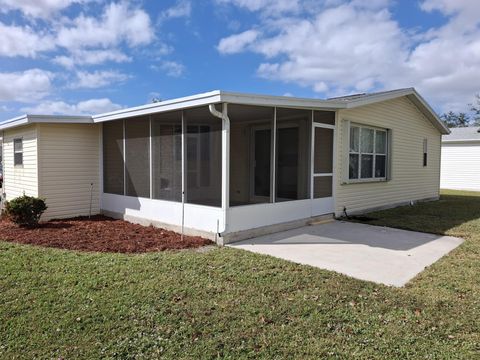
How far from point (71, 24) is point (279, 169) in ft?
28.0

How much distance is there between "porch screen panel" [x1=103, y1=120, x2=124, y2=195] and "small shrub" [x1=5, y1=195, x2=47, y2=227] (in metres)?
1.79

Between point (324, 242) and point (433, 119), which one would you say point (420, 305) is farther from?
point (433, 119)

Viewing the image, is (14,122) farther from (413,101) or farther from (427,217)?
(413,101)

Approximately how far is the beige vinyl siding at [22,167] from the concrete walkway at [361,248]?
614cm

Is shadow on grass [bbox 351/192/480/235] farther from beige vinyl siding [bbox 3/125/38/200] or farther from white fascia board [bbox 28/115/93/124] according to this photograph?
beige vinyl siding [bbox 3/125/38/200]

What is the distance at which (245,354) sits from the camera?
9.41ft

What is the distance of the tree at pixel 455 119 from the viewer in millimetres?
54062

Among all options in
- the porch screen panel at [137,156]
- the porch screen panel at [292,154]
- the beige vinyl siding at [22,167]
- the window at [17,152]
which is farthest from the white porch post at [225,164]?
the window at [17,152]

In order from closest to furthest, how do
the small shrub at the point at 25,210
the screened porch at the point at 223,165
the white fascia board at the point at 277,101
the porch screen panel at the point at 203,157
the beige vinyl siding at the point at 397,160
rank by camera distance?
1. the white fascia board at the point at 277,101
2. the porch screen panel at the point at 203,157
3. the screened porch at the point at 223,165
4. the small shrub at the point at 25,210
5. the beige vinyl siding at the point at 397,160

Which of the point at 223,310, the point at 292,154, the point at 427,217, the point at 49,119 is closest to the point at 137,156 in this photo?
the point at 49,119

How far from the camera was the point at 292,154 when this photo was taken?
25.8ft

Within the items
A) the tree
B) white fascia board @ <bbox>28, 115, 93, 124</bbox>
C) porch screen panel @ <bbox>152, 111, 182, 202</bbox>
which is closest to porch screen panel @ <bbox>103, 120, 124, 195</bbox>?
white fascia board @ <bbox>28, 115, 93, 124</bbox>

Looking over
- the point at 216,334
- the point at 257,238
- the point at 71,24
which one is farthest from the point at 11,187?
the point at 216,334

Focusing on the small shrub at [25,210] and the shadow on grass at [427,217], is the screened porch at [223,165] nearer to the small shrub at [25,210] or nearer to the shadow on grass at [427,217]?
the shadow on grass at [427,217]
